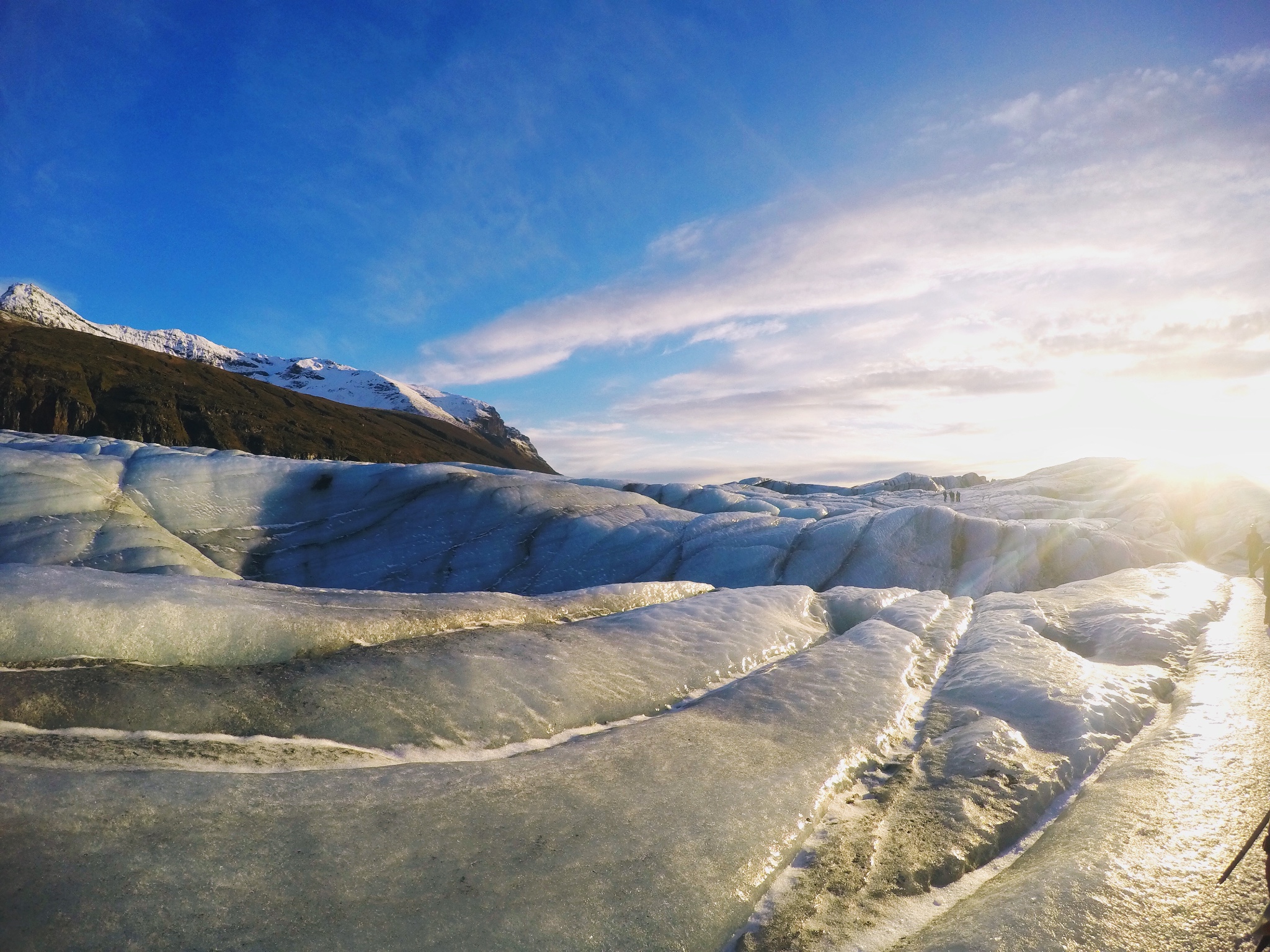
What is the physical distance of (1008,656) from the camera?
295 inches

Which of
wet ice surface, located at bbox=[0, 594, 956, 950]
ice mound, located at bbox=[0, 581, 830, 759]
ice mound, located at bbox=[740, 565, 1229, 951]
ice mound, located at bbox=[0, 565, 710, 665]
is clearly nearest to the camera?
wet ice surface, located at bbox=[0, 594, 956, 950]

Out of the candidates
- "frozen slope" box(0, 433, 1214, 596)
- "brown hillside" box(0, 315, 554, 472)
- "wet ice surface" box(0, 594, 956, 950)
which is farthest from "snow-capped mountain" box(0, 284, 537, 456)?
"wet ice surface" box(0, 594, 956, 950)

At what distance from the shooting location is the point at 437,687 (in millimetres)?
5316

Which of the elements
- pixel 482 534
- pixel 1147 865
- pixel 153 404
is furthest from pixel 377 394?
pixel 1147 865

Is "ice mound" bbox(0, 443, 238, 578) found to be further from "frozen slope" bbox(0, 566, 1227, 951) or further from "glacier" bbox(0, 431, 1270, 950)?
"frozen slope" bbox(0, 566, 1227, 951)

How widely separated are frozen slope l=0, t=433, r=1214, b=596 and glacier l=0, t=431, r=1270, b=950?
7216 mm

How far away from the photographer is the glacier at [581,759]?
10.1ft

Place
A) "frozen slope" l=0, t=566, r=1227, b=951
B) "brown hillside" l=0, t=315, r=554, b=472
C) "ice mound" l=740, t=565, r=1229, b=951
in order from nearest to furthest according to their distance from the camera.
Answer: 1. "frozen slope" l=0, t=566, r=1227, b=951
2. "ice mound" l=740, t=565, r=1229, b=951
3. "brown hillside" l=0, t=315, r=554, b=472

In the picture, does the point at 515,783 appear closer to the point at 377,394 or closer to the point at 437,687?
the point at 437,687

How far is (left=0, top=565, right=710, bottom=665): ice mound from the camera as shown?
4.82 meters

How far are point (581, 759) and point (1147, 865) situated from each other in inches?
133

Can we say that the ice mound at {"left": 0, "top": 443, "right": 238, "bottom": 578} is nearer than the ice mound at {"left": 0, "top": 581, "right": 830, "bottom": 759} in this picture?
No

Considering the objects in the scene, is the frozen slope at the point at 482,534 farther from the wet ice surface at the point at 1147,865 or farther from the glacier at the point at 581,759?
the wet ice surface at the point at 1147,865

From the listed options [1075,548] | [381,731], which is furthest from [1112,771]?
[1075,548]
